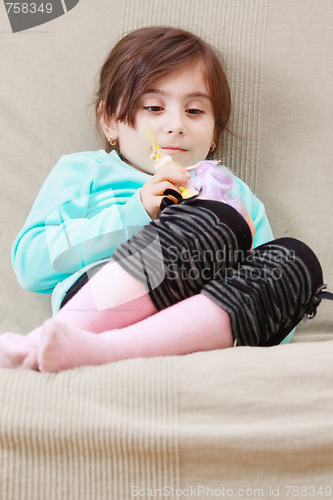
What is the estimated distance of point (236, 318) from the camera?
778mm

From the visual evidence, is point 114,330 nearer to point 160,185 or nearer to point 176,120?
point 160,185

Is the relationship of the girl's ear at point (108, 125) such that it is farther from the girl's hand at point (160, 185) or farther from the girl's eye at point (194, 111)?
the girl's hand at point (160, 185)

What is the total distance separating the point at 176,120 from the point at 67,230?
1.05ft

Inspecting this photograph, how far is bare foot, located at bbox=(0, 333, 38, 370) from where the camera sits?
71cm

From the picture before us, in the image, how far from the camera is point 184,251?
2.73 ft

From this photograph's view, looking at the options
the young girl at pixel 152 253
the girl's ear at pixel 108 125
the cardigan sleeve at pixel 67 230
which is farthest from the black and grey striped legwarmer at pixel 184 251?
the girl's ear at pixel 108 125

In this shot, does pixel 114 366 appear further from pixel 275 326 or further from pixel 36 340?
pixel 275 326

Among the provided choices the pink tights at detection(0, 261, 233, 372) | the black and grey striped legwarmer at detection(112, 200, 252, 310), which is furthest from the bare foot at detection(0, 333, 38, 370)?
the black and grey striped legwarmer at detection(112, 200, 252, 310)

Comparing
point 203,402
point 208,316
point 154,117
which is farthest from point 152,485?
point 154,117

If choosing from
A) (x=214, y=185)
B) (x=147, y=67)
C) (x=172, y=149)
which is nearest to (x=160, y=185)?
(x=214, y=185)

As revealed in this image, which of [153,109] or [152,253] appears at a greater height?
[153,109]

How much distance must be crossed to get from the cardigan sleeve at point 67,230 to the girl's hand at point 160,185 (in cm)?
2

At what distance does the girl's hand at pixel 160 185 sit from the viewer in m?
0.95

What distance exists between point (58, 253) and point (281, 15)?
835mm
